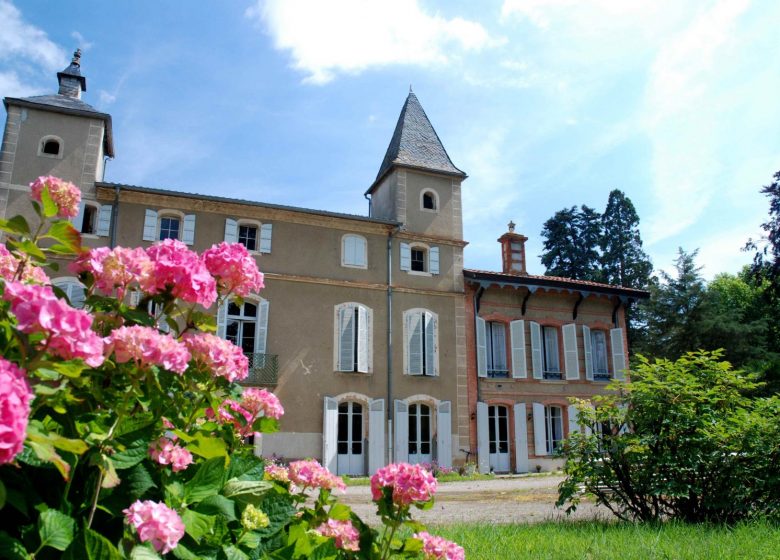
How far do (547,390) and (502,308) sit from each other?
3081 millimetres

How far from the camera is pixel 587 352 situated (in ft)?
66.9

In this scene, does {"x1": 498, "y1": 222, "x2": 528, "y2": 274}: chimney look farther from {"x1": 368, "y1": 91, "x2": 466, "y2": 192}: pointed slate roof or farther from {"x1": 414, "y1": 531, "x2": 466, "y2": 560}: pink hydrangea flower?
{"x1": 414, "y1": 531, "x2": 466, "y2": 560}: pink hydrangea flower

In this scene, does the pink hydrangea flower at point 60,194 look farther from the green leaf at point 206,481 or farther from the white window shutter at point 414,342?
the white window shutter at point 414,342

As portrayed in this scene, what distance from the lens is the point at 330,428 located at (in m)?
16.2

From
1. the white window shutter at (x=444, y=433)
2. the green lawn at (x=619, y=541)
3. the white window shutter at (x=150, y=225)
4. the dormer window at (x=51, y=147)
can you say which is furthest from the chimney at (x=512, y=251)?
the green lawn at (x=619, y=541)

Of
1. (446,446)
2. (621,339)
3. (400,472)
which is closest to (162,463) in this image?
(400,472)

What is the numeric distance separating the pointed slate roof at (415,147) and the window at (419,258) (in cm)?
279

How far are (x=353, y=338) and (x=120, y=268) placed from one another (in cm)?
1545

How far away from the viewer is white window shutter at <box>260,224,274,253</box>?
56.3 ft

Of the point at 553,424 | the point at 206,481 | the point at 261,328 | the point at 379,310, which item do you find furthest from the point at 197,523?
the point at 553,424

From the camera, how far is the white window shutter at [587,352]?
2021cm

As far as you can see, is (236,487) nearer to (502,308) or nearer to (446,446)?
(446,446)

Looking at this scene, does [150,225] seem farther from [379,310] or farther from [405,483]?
[405,483]

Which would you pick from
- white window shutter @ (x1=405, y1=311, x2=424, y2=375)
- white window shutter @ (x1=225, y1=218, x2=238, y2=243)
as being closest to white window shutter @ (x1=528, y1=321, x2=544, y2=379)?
white window shutter @ (x1=405, y1=311, x2=424, y2=375)
